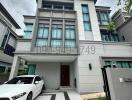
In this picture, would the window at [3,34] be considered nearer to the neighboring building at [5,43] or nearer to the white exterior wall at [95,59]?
the neighboring building at [5,43]

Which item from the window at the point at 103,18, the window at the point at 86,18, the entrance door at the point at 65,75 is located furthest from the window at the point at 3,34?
the window at the point at 103,18

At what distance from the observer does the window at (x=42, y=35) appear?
9.16m

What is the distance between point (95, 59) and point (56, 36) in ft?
14.1

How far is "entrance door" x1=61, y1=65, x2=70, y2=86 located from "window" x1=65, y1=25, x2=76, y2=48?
3.35 metres

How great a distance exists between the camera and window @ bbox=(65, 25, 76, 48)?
933 centimetres

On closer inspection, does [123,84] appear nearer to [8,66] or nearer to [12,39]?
[8,66]

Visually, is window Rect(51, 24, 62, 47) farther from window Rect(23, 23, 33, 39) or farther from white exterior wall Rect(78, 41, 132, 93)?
window Rect(23, 23, 33, 39)

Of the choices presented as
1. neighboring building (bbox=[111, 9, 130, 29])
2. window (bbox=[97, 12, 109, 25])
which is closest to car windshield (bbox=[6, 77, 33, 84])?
window (bbox=[97, 12, 109, 25])

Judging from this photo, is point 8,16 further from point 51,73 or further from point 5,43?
point 51,73

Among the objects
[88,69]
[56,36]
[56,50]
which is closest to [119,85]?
[88,69]

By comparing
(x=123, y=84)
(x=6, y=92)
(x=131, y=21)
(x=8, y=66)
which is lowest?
(x=6, y=92)

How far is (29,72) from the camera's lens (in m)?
11.0

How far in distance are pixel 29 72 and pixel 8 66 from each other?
575cm

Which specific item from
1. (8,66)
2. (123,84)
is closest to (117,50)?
(123,84)
